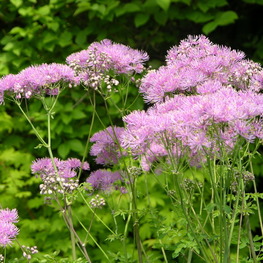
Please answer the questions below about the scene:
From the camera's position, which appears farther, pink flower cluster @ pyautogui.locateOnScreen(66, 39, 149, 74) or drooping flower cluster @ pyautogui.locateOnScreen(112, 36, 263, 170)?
pink flower cluster @ pyautogui.locateOnScreen(66, 39, 149, 74)

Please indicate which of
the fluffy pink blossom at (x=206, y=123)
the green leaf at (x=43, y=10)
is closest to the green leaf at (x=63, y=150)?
the green leaf at (x=43, y=10)

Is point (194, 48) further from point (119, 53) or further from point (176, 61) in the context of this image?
point (119, 53)

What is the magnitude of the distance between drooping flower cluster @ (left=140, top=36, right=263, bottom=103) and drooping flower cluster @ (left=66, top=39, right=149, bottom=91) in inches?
6.5

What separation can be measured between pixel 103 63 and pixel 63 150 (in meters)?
2.12

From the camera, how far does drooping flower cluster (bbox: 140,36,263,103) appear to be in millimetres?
2588

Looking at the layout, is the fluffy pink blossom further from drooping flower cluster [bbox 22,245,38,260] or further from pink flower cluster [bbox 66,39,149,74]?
drooping flower cluster [bbox 22,245,38,260]

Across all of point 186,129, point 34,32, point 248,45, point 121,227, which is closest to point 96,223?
point 121,227

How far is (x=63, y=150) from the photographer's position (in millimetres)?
4789

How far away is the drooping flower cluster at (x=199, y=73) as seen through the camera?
2.59m

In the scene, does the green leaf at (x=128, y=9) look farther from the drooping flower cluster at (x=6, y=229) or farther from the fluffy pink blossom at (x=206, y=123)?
the drooping flower cluster at (x=6, y=229)

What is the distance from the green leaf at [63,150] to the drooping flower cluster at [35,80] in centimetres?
184

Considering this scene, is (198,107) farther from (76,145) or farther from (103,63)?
(76,145)

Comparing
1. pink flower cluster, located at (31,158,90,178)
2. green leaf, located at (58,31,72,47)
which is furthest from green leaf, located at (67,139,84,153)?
pink flower cluster, located at (31,158,90,178)

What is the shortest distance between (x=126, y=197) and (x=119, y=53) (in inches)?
67.5
